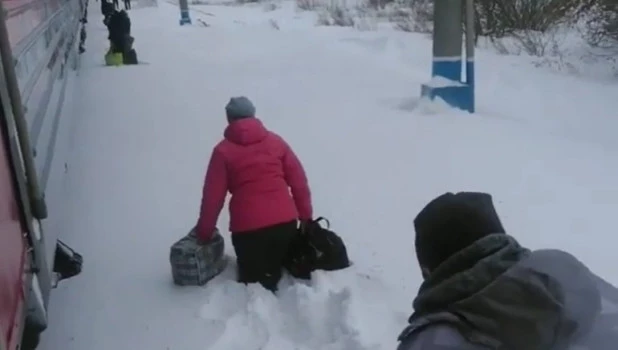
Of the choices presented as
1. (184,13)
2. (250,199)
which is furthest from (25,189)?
(184,13)

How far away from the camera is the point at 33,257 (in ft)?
10.7

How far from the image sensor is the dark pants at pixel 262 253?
442cm

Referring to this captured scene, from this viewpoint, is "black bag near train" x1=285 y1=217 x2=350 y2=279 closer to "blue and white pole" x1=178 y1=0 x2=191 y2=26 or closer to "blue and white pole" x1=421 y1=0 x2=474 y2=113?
"blue and white pole" x1=421 y1=0 x2=474 y2=113

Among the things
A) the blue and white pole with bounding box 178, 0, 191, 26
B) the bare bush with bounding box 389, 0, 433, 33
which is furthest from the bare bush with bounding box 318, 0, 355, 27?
the blue and white pole with bounding box 178, 0, 191, 26

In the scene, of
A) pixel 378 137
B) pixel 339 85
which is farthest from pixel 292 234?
pixel 339 85

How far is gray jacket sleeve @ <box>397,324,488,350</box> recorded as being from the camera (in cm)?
174

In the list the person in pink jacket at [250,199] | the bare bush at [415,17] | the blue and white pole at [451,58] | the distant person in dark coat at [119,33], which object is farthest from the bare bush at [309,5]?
the person in pink jacket at [250,199]

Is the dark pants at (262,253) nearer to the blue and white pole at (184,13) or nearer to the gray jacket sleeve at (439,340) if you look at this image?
the gray jacket sleeve at (439,340)

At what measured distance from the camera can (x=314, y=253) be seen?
440cm

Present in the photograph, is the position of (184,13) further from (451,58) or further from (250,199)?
(250,199)

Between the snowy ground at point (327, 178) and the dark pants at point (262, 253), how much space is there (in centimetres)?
11

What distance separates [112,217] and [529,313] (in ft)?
14.0

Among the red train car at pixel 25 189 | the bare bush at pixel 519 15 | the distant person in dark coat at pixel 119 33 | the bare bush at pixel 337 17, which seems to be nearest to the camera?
the red train car at pixel 25 189

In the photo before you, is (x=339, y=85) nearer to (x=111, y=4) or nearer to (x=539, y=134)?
(x=539, y=134)
